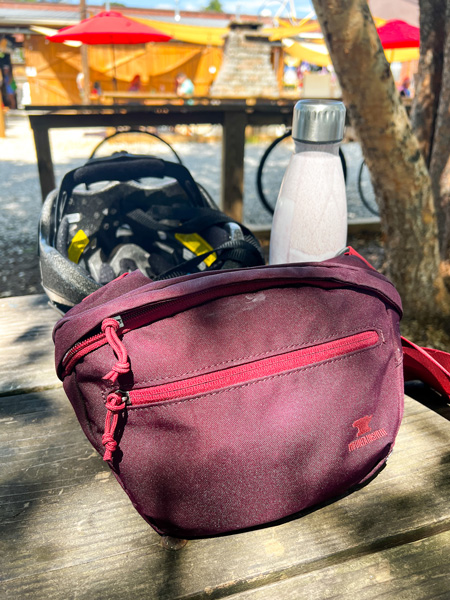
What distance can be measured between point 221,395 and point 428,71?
208cm

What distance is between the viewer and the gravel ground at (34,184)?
13.8 feet

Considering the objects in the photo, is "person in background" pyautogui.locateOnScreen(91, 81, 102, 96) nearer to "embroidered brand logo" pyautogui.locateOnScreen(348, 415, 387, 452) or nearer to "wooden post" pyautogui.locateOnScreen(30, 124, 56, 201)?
"wooden post" pyautogui.locateOnScreen(30, 124, 56, 201)

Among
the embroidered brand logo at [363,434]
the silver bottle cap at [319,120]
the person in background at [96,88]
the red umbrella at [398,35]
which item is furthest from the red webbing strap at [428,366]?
the person in background at [96,88]

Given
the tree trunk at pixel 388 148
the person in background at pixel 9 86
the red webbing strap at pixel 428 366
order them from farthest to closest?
the person in background at pixel 9 86 < the tree trunk at pixel 388 148 < the red webbing strap at pixel 428 366

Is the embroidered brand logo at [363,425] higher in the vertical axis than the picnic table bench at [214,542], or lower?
higher

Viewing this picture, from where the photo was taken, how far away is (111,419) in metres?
0.66

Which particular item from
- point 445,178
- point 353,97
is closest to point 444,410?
point 353,97

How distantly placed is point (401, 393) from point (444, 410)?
0.68 feet

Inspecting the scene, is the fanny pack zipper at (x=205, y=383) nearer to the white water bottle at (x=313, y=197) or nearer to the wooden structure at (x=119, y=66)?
the white water bottle at (x=313, y=197)

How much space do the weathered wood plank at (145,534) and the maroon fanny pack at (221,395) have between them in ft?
0.12

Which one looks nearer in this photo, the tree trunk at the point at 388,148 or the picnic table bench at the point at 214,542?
the picnic table bench at the point at 214,542

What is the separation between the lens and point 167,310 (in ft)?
2.24

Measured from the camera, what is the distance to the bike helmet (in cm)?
155

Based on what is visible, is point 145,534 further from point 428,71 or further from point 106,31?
point 106,31
